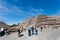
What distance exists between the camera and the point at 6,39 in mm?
23891

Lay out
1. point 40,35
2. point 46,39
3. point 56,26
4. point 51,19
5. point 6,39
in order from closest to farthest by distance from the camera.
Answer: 1. point 46,39
2. point 40,35
3. point 6,39
4. point 56,26
5. point 51,19

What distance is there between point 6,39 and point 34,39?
5323 millimetres

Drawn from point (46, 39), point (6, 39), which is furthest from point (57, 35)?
point (6, 39)

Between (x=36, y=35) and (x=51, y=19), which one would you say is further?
(x=51, y=19)

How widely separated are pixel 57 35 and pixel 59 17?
45.8 ft

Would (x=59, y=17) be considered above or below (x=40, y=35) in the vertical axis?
above

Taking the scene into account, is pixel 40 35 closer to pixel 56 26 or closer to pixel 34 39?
pixel 34 39

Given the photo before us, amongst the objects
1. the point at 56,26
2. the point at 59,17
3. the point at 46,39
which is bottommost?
the point at 46,39

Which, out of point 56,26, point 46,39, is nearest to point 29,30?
point 46,39

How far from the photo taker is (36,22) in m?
33.9

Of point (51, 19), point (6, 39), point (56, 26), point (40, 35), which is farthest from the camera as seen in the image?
point (51, 19)

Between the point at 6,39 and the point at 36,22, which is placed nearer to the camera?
the point at 6,39

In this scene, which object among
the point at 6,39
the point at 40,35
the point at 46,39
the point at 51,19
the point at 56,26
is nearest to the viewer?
the point at 46,39

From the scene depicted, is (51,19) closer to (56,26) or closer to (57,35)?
(56,26)
